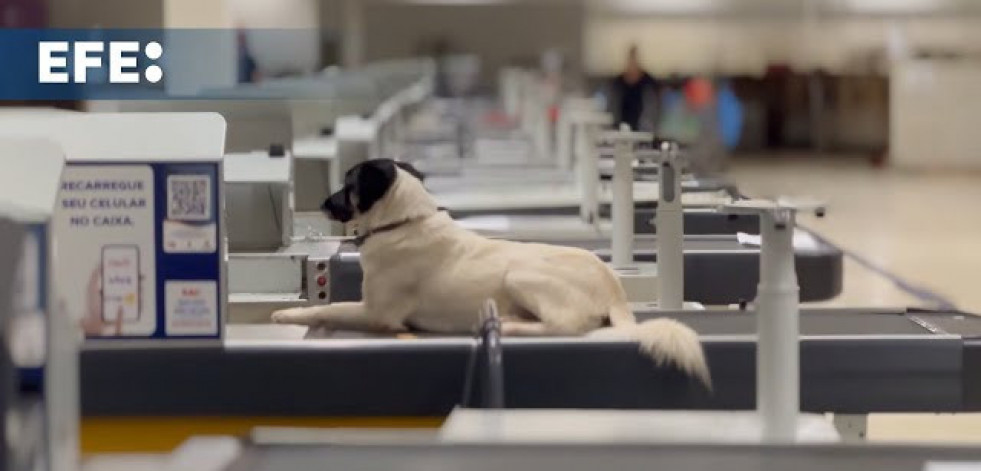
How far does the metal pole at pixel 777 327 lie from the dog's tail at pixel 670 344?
21.5 inches

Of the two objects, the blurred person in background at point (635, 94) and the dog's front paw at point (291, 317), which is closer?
the dog's front paw at point (291, 317)

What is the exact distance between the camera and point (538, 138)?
11250mm

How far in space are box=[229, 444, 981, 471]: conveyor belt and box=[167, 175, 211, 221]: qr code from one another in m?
0.84

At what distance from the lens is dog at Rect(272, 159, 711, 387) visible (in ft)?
10.3

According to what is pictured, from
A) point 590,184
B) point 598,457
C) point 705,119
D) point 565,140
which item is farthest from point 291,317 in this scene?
point 705,119

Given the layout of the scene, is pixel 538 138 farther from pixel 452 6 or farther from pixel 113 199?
pixel 452 6

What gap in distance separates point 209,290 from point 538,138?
8.43 meters

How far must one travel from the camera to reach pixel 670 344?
298 centimetres

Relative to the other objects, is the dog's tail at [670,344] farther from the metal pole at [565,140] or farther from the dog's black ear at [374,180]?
the metal pole at [565,140]

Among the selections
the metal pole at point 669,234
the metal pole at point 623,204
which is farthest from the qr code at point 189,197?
the metal pole at point 623,204

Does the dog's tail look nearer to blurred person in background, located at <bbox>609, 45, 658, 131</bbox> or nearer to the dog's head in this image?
the dog's head

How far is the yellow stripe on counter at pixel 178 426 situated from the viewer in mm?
2922

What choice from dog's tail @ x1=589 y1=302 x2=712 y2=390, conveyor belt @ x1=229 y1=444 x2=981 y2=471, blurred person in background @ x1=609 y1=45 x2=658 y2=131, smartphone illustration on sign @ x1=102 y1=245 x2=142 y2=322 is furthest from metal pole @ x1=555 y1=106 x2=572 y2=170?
conveyor belt @ x1=229 y1=444 x2=981 y2=471

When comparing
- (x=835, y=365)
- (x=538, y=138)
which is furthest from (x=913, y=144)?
(x=835, y=365)
